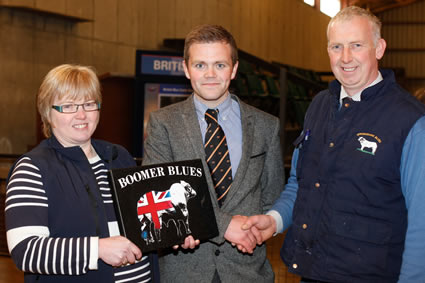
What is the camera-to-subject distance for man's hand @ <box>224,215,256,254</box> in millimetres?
1988

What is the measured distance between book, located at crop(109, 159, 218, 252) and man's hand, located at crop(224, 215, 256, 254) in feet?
0.23

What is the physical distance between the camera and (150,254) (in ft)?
6.61

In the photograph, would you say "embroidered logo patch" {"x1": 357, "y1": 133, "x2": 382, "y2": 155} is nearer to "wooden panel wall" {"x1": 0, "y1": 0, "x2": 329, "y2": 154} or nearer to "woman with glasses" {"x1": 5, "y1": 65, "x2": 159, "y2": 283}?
"woman with glasses" {"x1": 5, "y1": 65, "x2": 159, "y2": 283}

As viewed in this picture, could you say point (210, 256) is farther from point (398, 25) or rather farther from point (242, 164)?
point (398, 25)

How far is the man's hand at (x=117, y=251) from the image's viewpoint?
171 centimetres

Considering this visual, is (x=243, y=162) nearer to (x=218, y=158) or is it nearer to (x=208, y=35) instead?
(x=218, y=158)

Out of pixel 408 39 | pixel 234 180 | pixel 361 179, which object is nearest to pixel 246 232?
pixel 234 180

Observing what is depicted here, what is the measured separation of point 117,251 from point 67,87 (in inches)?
22.9

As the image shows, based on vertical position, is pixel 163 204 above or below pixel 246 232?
above

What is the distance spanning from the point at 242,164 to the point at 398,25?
893 inches

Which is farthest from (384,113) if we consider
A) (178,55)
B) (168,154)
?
(178,55)

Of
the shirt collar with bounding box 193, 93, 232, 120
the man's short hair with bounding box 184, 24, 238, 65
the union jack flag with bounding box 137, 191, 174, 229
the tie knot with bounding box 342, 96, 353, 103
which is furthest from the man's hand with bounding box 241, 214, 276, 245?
the man's short hair with bounding box 184, 24, 238, 65

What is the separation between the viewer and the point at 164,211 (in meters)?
1.86

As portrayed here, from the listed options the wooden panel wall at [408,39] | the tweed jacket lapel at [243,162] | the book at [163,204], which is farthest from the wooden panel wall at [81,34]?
the wooden panel wall at [408,39]
